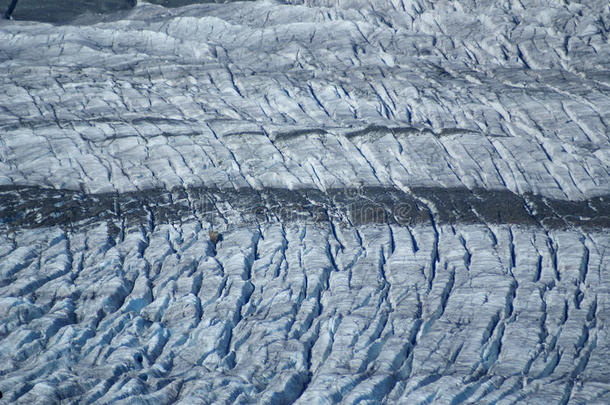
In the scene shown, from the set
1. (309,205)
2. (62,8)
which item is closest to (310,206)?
(309,205)

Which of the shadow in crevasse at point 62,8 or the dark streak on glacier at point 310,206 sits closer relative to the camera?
the dark streak on glacier at point 310,206

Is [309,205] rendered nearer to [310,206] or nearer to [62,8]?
[310,206]

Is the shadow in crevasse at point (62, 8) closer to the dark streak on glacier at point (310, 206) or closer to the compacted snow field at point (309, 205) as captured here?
the compacted snow field at point (309, 205)

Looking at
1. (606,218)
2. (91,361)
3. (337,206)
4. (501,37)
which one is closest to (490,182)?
(606,218)

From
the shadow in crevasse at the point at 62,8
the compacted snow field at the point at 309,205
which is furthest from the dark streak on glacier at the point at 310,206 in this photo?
the shadow in crevasse at the point at 62,8

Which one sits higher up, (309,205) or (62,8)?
(62,8)
